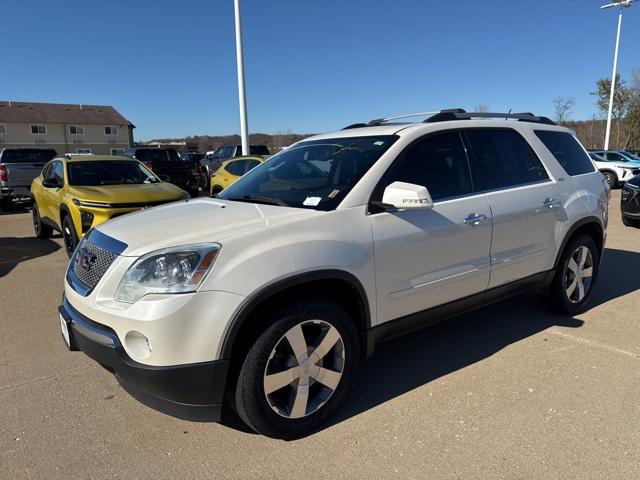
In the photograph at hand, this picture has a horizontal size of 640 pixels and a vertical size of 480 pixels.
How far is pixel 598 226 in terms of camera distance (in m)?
4.66

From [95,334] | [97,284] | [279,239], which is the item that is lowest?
[95,334]

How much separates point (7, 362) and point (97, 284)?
1749 mm

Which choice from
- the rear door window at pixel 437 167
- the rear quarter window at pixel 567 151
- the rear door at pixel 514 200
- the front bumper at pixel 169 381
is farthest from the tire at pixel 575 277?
the front bumper at pixel 169 381

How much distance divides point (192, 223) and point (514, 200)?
8.06 ft

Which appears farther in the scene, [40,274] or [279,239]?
[40,274]

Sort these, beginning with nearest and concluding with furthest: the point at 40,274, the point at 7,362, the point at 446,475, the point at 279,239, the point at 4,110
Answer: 1. the point at 446,475
2. the point at 279,239
3. the point at 7,362
4. the point at 40,274
5. the point at 4,110

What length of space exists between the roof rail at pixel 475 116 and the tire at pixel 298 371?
182cm

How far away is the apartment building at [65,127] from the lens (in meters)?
56.6

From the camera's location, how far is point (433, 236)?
3189 mm

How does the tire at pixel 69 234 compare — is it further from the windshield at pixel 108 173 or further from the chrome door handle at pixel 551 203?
the chrome door handle at pixel 551 203

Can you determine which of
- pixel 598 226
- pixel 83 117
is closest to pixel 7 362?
pixel 598 226

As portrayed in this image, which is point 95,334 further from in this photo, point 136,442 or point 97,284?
point 136,442

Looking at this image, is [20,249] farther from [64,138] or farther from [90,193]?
[64,138]

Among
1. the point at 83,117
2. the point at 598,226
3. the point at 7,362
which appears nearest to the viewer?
the point at 7,362
